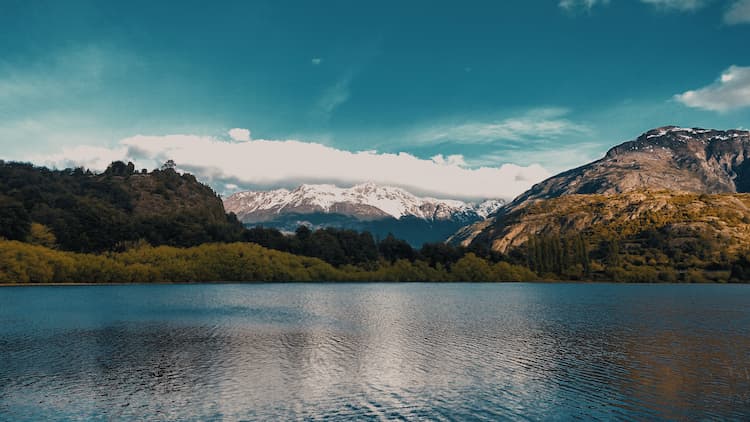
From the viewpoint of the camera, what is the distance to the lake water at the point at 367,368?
1677 inches

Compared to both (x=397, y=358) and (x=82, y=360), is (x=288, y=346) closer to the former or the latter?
(x=397, y=358)

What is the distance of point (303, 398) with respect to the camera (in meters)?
46.2

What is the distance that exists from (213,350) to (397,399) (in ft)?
110

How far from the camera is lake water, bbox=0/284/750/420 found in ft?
140

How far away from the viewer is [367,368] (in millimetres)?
59344

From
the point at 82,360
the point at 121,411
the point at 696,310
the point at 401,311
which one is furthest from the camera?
the point at 696,310

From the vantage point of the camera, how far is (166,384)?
166 feet

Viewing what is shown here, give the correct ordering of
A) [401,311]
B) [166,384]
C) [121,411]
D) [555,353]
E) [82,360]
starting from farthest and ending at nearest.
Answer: [401,311], [555,353], [82,360], [166,384], [121,411]

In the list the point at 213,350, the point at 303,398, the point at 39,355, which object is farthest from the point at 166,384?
the point at 39,355

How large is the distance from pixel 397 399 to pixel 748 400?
1167 inches

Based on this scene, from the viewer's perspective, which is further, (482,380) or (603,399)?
(482,380)

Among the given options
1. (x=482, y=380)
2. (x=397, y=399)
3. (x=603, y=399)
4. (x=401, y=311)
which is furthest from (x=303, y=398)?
(x=401, y=311)

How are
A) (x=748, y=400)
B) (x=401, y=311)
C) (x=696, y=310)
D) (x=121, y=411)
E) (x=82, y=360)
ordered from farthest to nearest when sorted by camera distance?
(x=696, y=310) → (x=401, y=311) → (x=82, y=360) → (x=748, y=400) → (x=121, y=411)

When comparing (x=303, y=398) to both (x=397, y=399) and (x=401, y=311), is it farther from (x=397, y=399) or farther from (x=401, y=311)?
(x=401, y=311)
